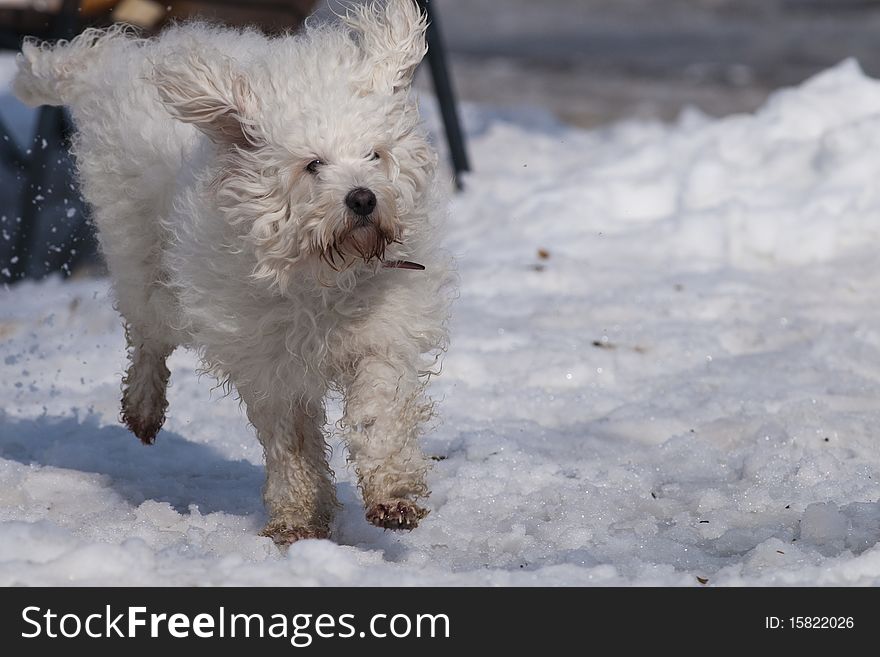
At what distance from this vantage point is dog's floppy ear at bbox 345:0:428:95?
3938mm

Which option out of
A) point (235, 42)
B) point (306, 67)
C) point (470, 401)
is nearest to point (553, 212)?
point (470, 401)

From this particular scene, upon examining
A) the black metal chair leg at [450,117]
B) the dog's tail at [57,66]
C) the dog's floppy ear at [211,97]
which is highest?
the black metal chair leg at [450,117]

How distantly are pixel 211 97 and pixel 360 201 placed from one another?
0.59 m

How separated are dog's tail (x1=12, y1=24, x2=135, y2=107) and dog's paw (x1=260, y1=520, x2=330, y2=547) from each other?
1.91 m

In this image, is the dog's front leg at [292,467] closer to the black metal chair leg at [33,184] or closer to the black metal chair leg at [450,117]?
the black metal chair leg at [33,184]

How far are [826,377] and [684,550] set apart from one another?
6.62ft

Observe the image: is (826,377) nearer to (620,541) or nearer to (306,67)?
(620,541)

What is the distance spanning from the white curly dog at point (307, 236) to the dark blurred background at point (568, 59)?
1.46 m

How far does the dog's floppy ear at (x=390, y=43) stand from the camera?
3938mm

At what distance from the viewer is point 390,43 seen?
13.2 ft

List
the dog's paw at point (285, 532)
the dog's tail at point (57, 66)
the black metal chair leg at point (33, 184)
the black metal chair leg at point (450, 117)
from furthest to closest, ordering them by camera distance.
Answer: the black metal chair leg at point (450, 117) → the black metal chair leg at point (33, 184) → the dog's tail at point (57, 66) → the dog's paw at point (285, 532)

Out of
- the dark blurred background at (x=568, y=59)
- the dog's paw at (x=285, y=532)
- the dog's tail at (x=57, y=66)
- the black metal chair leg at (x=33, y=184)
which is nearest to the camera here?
the dog's paw at (x=285, y=532)

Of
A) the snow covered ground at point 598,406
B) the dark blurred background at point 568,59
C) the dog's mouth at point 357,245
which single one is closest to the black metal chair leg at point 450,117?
the snow covered ground at point 598,406

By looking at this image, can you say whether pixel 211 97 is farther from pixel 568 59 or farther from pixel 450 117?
pixel 568 59
